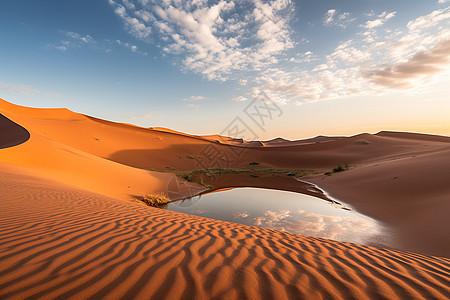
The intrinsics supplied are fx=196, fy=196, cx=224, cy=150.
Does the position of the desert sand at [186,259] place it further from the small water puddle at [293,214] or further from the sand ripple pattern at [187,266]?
the small water puddle at [293,214]

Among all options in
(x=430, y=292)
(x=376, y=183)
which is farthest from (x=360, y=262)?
(x=376, y=183)

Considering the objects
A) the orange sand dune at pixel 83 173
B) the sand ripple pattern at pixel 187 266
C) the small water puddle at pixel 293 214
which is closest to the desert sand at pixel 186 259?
the sand ripple pattern at pixel 187 266

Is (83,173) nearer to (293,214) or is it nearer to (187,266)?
(293,214)

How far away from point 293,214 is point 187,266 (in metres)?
5.41

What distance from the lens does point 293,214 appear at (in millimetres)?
6707

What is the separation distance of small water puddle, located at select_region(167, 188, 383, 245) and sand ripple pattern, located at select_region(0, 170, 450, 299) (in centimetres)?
214

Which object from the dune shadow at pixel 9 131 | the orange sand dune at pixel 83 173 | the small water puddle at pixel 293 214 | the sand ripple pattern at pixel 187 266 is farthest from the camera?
the dune shadow at pixel 9 131

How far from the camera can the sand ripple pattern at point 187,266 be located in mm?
1714

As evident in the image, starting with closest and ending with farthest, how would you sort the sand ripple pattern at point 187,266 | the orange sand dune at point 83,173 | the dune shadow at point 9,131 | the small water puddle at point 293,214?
the sand ripple pattern at point 187,266
the small water puddle at point 293,214
the orange sand dune at point 83,173
the dune shadow at point 9,131

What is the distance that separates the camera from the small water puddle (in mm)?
5151

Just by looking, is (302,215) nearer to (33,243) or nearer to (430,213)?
(430,213)

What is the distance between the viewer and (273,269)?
2.20 metres

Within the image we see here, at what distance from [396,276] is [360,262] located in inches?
14.9

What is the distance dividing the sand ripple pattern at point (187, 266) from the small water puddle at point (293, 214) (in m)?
2.14
